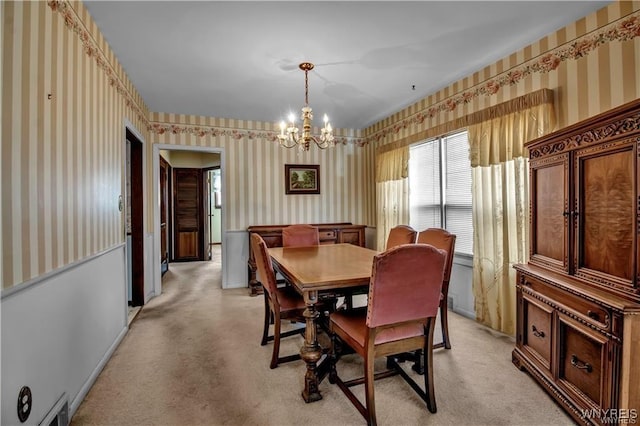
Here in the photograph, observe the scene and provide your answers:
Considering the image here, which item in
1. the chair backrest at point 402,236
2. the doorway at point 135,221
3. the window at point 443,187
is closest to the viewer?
the chair backrest at point 402,236

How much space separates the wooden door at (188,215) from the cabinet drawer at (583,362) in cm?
672

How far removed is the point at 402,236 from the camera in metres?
2.89

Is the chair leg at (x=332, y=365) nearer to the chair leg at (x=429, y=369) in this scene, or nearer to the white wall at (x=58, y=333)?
the chair leg at (x=429, y=369)

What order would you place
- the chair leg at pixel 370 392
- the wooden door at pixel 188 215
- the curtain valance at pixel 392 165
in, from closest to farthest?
1. the chair leg at pixel 370 392
2. the curtain valance at pixel 392 165
3. the wooden door at pixel 188 215

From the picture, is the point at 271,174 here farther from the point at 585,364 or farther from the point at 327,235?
the point at 585,364

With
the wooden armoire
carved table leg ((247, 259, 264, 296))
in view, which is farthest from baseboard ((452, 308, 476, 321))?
carved table leg ((247, 259, 264, 296))

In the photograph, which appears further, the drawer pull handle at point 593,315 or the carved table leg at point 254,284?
the carved table leg at point 254,284

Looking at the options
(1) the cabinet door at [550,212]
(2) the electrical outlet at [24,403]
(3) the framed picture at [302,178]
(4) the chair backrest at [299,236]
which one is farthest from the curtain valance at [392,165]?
(2) the electrical outlet at [24,403]

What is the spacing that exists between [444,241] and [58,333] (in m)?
2.66

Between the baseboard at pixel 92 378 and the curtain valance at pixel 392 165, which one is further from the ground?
the curtain valance at pixel 392 165

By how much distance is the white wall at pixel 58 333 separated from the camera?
4.23ft

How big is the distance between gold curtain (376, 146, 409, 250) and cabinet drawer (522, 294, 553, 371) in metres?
2.14

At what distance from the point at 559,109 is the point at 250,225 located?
404 centimetres

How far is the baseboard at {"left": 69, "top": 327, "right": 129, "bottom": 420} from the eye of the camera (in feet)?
5.91
